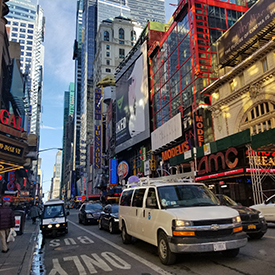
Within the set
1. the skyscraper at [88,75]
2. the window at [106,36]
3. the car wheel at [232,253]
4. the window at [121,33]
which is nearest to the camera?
the car wheel at [232,253]

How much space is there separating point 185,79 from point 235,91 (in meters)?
11.6

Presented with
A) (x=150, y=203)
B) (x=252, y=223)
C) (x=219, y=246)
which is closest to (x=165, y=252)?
(x=219, y=246)

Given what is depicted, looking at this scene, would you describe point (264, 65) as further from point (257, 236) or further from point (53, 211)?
point (53, 211)

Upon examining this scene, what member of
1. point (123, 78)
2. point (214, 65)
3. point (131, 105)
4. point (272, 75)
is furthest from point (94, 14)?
point (272, 75)

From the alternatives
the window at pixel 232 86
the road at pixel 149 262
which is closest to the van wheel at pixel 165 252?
the road at pixel 149 262

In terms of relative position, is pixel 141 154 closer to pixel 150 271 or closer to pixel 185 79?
pixel 185 79

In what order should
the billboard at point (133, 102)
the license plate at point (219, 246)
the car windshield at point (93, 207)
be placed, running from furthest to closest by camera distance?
the billboard at point (133, 102) < the car windshield at point (93, 207) < the license plate at point (219, 246)

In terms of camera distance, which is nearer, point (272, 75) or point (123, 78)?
point (272, 75)

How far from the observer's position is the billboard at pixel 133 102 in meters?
55.1

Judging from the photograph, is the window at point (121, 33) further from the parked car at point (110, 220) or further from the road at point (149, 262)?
the road at point (149, 262)

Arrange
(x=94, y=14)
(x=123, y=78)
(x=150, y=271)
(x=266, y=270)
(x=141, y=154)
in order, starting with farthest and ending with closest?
(x=94, y=14) → (x=123, y=78) → (x=141, y=154) → (x=150, y=271) → (x=266, y=270)

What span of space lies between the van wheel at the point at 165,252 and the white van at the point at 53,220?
8.78m

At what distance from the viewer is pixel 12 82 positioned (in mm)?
44844

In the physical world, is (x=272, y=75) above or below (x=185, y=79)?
below
